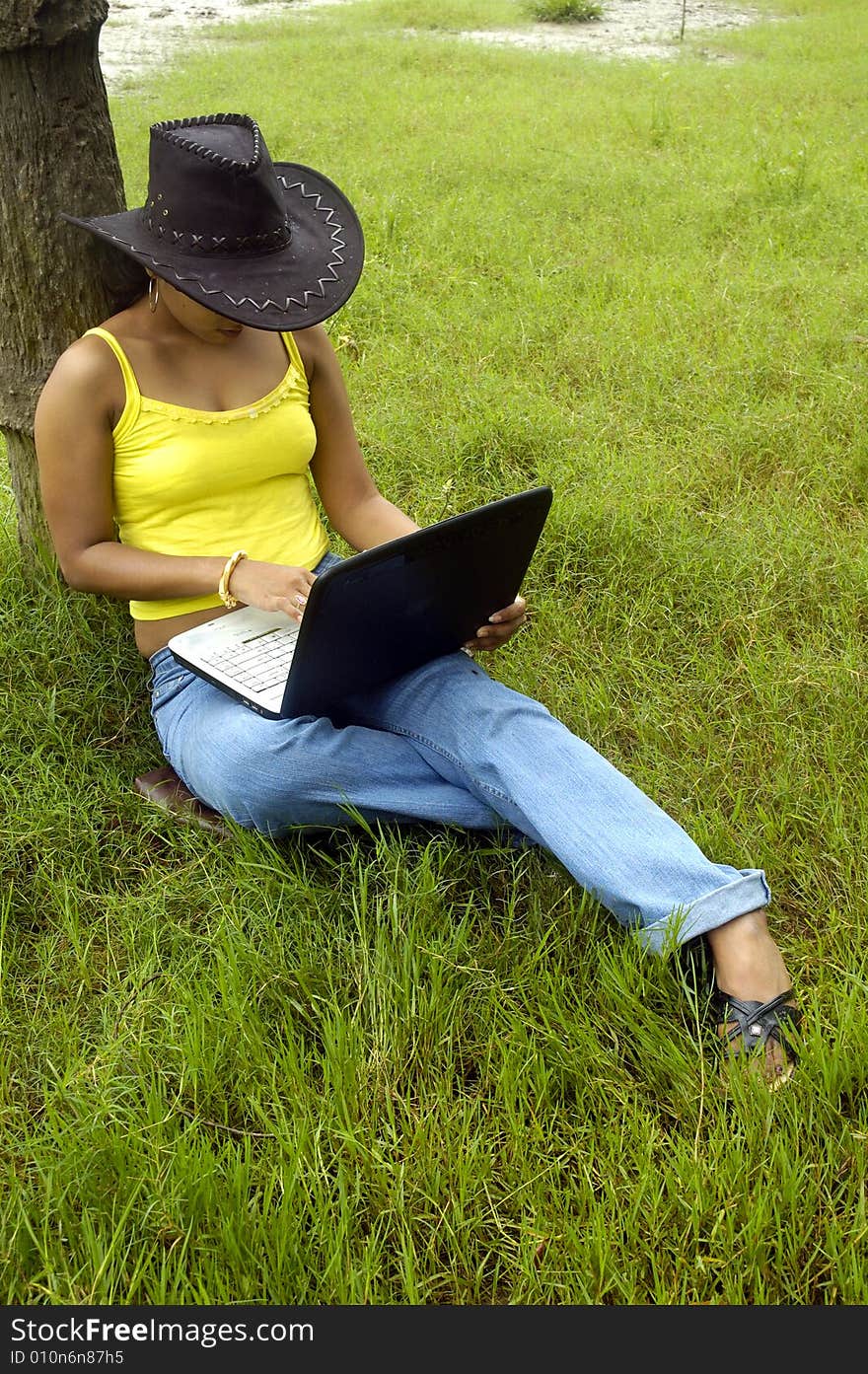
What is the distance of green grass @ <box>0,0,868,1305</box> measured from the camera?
1.75 meters

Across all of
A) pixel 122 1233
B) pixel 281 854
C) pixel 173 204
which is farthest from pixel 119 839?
pixel 173 204

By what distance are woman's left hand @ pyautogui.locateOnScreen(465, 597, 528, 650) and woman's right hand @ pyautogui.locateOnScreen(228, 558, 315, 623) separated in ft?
1.22

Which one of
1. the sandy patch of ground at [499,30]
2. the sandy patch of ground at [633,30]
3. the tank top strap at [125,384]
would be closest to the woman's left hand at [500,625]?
the tank top strap at [125,384]

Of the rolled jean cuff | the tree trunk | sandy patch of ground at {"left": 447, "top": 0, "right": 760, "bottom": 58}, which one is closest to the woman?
the rolled jean cuff

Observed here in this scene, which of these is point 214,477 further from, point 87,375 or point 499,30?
point 499,30

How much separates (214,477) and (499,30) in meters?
11.2

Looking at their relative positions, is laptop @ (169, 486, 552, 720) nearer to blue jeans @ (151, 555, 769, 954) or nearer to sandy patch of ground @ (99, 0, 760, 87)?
blue jeans @ (151, 555, 769, 954)

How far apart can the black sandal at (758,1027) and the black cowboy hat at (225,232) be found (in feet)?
4.63

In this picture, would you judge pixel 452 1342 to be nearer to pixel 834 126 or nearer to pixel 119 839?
pixel 119 839

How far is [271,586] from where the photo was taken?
2.39 metres

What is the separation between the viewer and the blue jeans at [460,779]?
2.11m

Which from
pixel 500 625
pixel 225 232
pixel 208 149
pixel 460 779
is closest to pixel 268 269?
pixel 225 232

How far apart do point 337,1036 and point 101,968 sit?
0.53 meters

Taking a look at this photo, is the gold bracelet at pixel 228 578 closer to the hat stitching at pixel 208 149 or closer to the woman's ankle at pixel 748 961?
the hat stitching at pixel 208 149
